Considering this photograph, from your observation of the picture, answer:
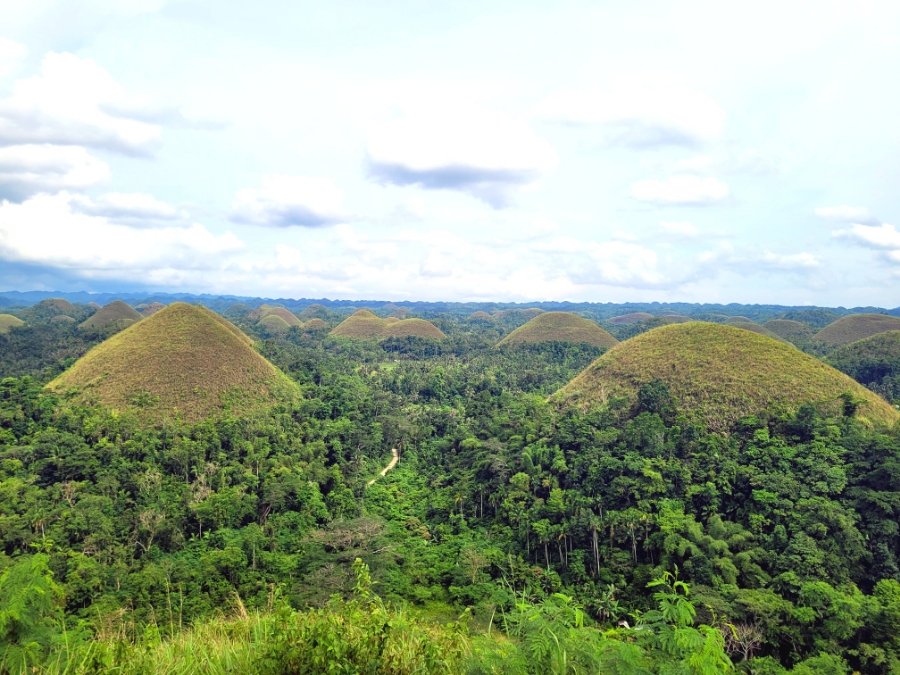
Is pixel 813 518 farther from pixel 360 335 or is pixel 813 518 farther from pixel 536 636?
pixel 360 335

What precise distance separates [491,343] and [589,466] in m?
58.9

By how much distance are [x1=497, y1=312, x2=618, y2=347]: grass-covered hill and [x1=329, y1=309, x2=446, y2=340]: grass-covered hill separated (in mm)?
14766

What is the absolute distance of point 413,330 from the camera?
84.9 meters

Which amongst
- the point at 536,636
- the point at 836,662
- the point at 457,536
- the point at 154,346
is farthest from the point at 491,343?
the point at 536,636

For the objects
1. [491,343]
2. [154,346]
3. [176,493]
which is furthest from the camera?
[491,343]

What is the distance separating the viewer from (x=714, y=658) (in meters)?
3.44

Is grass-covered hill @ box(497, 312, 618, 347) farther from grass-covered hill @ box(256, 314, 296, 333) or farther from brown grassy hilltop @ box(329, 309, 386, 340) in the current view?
grass-covered hill @ box(256, 314, 296, 333)

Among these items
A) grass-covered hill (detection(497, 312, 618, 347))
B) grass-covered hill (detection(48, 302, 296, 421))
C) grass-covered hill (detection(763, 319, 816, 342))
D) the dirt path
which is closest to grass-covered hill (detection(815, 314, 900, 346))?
grass-covered hill (detection(763, 319, 816, 342))

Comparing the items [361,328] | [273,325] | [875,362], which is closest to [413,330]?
[361,328]

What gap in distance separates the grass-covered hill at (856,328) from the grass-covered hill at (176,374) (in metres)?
81.9

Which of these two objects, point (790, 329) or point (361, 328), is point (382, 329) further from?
point (790, 329)

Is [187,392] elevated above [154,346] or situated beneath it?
situated beneath

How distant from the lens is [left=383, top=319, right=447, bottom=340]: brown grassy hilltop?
8288 centimetres

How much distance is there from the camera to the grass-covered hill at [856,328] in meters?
73.1
